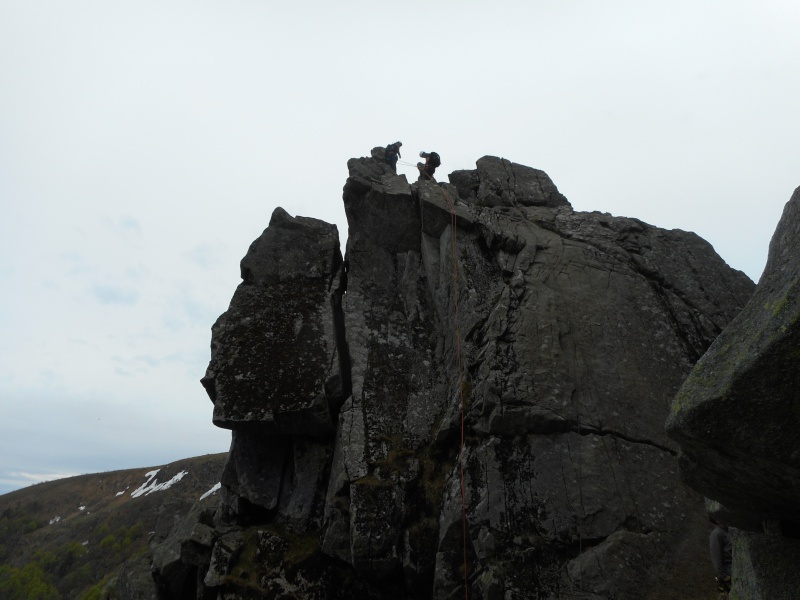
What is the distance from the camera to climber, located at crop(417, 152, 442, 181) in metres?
23.2

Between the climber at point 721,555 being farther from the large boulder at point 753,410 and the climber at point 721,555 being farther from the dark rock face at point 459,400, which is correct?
the large boulder at point 753,410

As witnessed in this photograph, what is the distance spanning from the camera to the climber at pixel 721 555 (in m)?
10.4

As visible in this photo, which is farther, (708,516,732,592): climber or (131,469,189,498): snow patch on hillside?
(131,469,189,498): snow patch on hillside

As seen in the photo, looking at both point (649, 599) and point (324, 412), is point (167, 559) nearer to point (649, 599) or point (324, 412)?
point (324, 412)

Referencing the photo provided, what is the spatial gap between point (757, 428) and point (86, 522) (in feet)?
290

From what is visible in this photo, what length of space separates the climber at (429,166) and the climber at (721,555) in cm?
1683

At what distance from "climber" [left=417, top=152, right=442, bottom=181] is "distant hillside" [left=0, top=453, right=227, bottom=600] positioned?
22.9 metres

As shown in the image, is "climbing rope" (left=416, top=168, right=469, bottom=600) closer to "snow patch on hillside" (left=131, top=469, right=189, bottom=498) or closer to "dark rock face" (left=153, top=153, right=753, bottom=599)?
"dark rock face" (left=153, top=153, right=753, bottom=599)

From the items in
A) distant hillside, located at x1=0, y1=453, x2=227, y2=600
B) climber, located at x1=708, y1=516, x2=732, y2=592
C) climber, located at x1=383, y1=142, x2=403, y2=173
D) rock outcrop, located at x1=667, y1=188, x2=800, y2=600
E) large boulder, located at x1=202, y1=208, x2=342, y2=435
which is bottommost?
distant hillside, located at x1=0, y1=453, x2=227, y2=600

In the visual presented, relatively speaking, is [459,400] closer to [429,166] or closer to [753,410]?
[753,410]

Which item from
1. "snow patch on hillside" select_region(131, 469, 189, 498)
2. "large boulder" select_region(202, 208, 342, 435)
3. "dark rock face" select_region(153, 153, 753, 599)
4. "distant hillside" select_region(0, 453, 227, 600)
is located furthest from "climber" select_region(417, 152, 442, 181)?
"snow patch on hillside" select_region(131, 469, 189, 498)

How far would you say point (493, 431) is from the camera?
13602 mm

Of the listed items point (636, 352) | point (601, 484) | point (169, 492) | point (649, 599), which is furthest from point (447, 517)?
point (169, 492)

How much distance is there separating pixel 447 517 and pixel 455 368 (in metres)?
4.82
